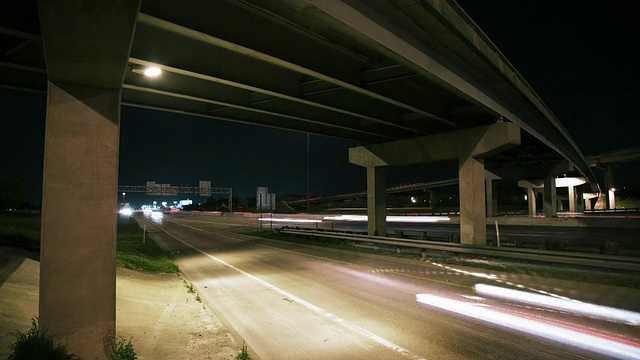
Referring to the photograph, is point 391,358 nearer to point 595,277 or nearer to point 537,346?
point 537,346

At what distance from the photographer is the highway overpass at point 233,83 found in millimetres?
4832

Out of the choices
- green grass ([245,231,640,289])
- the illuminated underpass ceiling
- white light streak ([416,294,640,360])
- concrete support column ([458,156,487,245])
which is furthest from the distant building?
white light streak ([416,294,640,360])

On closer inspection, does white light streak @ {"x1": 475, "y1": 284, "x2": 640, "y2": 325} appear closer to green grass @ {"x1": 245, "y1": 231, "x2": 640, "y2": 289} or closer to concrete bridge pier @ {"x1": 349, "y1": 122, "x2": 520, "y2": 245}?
green grass @ {"x1": 245, "y1": 231, "x2": 640, "y2": 289}

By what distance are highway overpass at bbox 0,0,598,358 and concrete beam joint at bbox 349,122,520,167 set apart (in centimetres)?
8

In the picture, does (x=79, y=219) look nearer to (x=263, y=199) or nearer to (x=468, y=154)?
(x=468, y=154)

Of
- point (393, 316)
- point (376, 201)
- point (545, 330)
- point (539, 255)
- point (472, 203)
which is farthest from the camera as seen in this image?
point (376, 201)

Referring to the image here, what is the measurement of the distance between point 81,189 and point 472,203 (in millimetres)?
17972

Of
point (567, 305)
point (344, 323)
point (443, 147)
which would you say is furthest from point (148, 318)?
point (443, 147)

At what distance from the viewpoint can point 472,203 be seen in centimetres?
1923

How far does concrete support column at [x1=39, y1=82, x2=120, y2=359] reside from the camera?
4.81m

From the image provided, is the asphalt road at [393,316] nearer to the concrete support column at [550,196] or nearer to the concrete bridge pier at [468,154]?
the concrete bridge pier at [468,154]

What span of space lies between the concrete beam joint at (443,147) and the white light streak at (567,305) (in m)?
10.5

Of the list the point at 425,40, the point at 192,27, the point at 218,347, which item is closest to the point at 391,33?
the point at 425,40

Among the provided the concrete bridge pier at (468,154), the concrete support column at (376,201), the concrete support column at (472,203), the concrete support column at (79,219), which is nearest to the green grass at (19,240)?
the concrete support column at (79,219)
